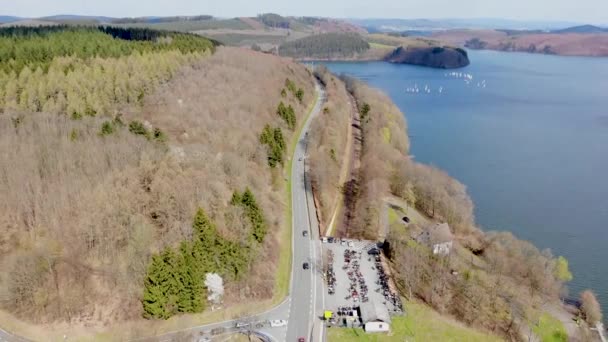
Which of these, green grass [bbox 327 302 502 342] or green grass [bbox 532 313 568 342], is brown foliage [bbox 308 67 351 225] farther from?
green grass [bbox 532 313 568 342]

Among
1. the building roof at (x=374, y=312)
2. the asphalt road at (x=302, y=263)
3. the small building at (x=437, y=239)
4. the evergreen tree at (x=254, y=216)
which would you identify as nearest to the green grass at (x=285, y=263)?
the asphalt road at (x=302, y=263)

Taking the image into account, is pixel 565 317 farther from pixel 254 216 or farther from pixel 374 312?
pixel 254 216

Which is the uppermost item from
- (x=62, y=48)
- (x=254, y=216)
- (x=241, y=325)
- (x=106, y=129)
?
(x=62, y=48)

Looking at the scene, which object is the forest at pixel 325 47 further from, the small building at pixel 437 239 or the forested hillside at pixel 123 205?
the small building at pixel 437 239

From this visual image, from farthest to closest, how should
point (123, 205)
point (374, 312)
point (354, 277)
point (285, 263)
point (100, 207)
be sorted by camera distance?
point (285, 263) < point (354, 277) < point (123, 205) < point (100, 207) < point (374, 312)

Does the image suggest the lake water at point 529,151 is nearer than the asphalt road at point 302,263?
No

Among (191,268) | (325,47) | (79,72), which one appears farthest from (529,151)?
(325,47)

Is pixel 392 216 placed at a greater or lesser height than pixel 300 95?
lesser
